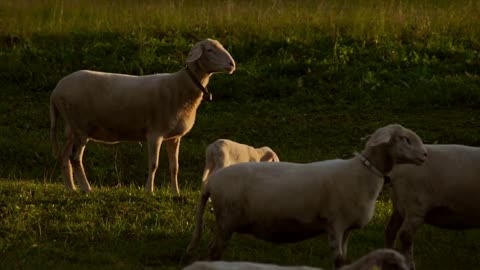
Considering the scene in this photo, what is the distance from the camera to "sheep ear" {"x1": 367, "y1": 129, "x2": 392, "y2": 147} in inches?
338

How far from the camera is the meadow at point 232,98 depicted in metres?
9.70

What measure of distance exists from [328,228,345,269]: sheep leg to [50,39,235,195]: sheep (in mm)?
3795

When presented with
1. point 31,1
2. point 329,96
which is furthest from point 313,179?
point 31,1

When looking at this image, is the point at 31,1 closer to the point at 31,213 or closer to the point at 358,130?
the point at 358,130

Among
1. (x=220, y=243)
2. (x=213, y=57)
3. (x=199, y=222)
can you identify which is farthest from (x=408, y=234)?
(x=213, y=57)

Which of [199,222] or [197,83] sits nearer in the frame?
[199,222]

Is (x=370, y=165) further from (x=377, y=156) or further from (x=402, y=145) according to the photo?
(x=402, y=145)

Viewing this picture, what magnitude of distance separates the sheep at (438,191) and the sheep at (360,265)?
2.91m

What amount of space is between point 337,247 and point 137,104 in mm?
4190

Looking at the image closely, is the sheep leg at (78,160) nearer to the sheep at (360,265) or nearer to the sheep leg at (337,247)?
the sheep leg at (337,247)

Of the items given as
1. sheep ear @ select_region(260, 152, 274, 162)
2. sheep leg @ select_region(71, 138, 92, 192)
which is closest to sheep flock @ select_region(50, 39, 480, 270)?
sheep ear @ select_region(260, 152, 274, 162)

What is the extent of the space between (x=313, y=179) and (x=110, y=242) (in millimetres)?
1789

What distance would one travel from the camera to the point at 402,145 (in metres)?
8.68

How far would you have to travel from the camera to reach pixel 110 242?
952cm
